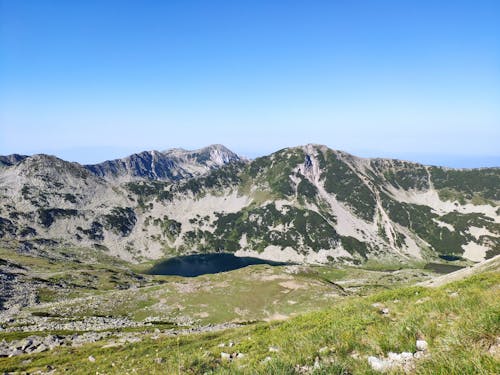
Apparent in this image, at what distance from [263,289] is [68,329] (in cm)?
5274

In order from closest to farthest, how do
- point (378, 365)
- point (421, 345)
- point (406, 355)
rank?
point (378, 365) → point (406, 355) → point (421, 345)

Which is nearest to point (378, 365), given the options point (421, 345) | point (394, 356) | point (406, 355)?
point (394, 356)

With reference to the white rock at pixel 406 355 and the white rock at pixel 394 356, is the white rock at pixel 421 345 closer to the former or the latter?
the white rock at pixel 406 355

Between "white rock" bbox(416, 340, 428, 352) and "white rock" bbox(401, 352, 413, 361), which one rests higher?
"white rock" bbox(401, 352, 413, 361)

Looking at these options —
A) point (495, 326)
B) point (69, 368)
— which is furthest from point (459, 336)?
point (69, 368)

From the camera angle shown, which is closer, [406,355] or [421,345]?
[406,355]

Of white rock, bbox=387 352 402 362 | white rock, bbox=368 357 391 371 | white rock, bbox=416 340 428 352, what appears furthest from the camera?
white rock, bbox=416 340 428 352

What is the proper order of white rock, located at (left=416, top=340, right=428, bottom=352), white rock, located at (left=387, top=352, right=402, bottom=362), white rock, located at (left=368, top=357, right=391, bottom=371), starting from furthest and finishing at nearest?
white rock, located at (left=416, top=340, right=428, bottom=352) → white rock, located at (left=387, top=352, right=402, bottom=362) → white rock, located at (left=368, top=357, right=391, bottom=371)

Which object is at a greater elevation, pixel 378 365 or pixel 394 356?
pixel 378 365

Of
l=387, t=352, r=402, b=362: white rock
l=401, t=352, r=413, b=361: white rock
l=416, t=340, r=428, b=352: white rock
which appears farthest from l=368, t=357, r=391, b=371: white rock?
l=416, t=340, r=428, b=352: white rock

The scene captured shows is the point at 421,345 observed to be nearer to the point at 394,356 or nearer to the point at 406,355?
the point at 406,355

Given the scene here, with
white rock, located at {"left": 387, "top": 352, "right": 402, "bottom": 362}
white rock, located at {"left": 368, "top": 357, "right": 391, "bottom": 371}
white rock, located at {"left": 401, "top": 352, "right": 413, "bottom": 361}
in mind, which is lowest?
white rock, located at {"left": 387, "top": 352, "right": 402, "bottom": 362}

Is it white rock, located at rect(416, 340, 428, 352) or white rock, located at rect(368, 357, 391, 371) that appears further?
white rock, located at rect(416, 340, 428, 352)

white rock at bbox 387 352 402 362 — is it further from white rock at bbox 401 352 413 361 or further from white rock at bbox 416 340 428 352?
white rock at bbox 416 340 428 352
